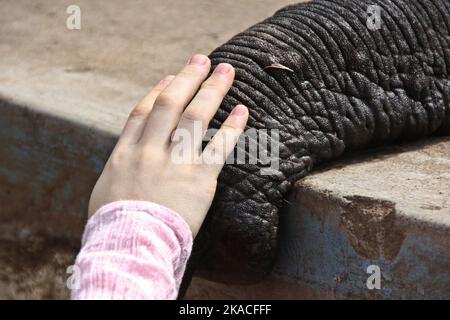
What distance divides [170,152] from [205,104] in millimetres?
172

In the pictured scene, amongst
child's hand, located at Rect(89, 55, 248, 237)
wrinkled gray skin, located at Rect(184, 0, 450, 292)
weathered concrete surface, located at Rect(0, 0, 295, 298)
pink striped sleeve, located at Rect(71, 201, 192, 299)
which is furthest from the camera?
weathered concrete surface, located at Rect(0, 0, 295, 298)

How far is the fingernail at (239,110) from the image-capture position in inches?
65.1

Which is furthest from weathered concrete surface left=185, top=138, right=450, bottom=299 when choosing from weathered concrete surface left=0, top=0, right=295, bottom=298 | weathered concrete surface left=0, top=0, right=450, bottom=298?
weathered concrete surface left=0, top=0, right=295, bottom=298

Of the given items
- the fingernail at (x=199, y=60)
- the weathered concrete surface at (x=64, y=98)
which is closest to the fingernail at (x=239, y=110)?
the fingernail at (x=199, y=60)

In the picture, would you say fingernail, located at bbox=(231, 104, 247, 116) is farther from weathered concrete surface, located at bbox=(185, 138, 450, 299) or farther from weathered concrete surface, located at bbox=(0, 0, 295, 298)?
weathered concrete surface, located at bbox=(0, 0, 295, 298)

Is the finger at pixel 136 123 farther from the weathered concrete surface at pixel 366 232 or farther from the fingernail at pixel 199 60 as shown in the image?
the weathered concrete surface at pixel 366 232

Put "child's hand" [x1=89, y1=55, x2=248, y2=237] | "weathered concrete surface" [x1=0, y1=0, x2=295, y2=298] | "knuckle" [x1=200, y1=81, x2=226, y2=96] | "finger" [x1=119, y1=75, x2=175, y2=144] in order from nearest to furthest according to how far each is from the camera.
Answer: "child's hand" [x1=89, y1=55, x2=248, y2=237] → "finger" [x1=119, y1=75, x2=175, y2=144] → "knuckle" [x1=200, y1=81, x2=226, y2=96] → "weathered concrete surface" [x1=0, y1=0, x2=295, y2=298]

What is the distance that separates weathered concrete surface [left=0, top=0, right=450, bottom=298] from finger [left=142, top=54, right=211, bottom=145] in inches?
13.0

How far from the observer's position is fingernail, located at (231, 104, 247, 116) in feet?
5.42

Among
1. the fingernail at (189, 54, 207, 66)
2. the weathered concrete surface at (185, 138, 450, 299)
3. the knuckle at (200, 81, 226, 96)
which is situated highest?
the fingernail at (189, 54, 207, 66)

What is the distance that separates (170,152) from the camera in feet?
4.71

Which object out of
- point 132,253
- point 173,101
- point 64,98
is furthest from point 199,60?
point 64,98

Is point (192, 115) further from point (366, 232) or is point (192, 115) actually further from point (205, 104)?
point (366, 232)
